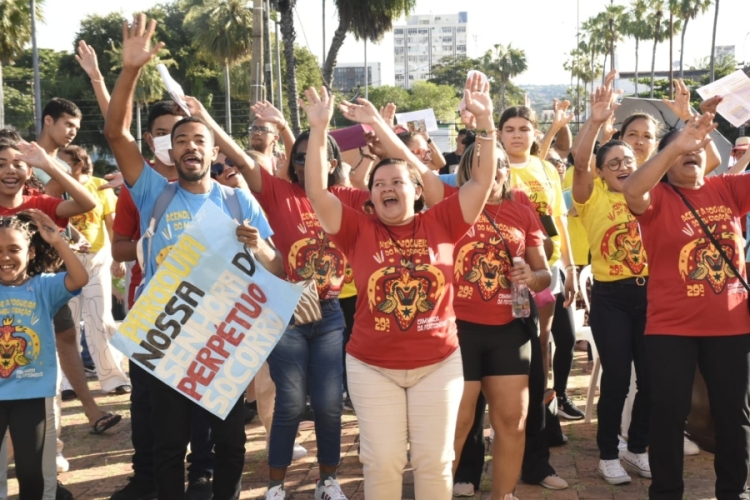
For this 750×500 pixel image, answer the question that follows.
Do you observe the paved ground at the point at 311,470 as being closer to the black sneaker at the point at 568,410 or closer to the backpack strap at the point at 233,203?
the black sneaker at the point at 568,410

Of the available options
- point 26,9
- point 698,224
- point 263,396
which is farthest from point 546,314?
point 26,9

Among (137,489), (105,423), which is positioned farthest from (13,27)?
(137,489)

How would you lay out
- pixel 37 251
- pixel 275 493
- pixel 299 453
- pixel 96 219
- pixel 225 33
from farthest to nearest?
pixel 225 33
pixel 96 219
pixel 299 453
pixel 275 493
pixel 37 251

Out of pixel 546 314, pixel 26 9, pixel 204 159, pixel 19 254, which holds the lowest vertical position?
pixel 546 314

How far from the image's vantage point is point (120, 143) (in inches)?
177

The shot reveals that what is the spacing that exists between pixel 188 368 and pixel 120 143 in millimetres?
1175

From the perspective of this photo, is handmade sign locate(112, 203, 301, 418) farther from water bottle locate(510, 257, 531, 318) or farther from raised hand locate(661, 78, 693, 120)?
raised hand locate(661, 78, 693, 120)

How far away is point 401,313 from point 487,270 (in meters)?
0.88

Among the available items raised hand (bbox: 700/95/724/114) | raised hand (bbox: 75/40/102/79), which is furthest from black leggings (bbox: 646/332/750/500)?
raised hand (bbox: 75/40/102/79)

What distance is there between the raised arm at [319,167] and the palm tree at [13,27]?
31.1 metres

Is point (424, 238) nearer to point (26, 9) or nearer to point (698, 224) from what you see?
point (698, 224)

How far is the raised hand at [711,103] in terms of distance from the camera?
4.96m

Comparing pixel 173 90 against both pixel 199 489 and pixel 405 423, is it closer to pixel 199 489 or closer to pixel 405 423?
pixel 405 423

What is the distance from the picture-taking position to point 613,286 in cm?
575
